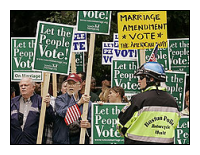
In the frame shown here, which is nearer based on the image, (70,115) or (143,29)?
(70,115)

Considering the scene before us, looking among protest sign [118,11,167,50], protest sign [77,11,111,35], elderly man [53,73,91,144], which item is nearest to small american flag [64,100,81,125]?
elderly man [53,73,91,144]

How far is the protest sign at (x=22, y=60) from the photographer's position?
10.3 meters

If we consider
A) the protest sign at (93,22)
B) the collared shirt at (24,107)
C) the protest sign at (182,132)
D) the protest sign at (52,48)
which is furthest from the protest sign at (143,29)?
the collared shirt at (24,107)

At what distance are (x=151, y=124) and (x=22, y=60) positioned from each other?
15.9 feet

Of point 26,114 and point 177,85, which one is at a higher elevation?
point 177,85

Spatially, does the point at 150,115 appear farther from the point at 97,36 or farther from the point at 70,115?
the point at 97,36

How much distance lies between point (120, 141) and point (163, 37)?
2051mm

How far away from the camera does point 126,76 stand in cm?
968

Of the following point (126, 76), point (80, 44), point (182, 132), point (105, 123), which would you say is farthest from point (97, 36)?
point (182, 132)

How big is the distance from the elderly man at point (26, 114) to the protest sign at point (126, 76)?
171cm

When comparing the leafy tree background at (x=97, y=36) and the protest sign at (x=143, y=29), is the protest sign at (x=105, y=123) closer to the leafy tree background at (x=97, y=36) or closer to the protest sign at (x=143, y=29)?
the protest sign at (x=143, y=29)

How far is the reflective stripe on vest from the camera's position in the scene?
246 inches

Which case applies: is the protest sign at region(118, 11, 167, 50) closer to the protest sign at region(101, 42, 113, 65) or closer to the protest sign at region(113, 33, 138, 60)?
the protest sign at region(113, 33, 138, 60)

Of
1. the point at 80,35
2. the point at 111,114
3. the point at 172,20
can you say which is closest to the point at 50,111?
the point at 111,114
